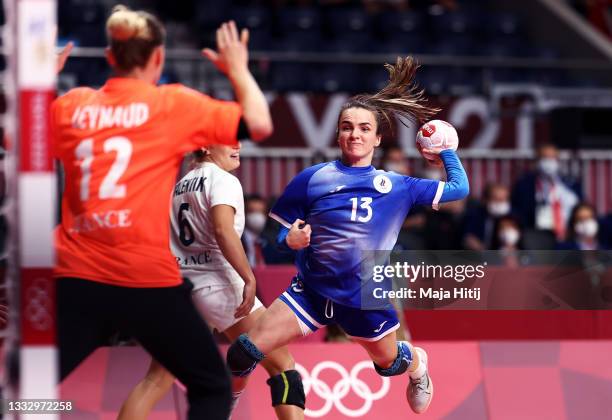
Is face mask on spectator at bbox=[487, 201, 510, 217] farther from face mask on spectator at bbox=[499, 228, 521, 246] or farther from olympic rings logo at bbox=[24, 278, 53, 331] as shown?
olympic rings logo at bbox=[24, 278, 53, 331]

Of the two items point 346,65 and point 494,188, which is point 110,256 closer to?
point 494,188

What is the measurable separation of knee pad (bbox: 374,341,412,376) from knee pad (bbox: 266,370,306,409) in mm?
509

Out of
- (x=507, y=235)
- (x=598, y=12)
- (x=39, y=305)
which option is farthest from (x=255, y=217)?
(x=598, y=12)

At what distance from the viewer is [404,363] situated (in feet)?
22.4

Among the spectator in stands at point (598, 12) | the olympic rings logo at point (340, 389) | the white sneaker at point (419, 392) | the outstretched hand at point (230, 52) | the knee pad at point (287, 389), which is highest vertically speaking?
the spectator in stands at point (598, 12)

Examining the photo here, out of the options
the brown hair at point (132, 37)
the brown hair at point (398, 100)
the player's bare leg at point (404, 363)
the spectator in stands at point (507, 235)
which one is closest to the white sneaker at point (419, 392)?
the player's bare leg at point (404, 363)

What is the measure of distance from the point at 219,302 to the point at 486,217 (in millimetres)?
6316

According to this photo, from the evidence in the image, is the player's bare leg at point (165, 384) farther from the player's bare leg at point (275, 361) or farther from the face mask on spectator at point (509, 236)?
the face mask on spectator at point (509, 236)

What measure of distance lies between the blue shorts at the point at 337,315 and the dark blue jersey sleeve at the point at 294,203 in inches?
14.8

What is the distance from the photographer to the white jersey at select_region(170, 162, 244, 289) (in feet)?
21.7

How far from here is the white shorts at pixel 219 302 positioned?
6625 millimetres

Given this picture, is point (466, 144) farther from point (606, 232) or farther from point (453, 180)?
point (453, 180)

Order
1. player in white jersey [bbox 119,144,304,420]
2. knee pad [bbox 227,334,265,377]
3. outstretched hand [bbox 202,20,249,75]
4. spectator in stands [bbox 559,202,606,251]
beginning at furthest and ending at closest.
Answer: spectator in stands [bbox 559,202,606,251], player in white jersey [bbox 119,144,304,420], knee pad [bbox 227,334,265,377], outstretched hand [bbox 202,20,249,75]

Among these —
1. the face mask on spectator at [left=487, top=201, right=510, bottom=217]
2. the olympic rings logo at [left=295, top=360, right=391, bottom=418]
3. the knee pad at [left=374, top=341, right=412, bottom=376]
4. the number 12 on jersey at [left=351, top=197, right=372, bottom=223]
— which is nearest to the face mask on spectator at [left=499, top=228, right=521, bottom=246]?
the face mask on spectator at [left=487, top=201, right=510, bottom=217]
